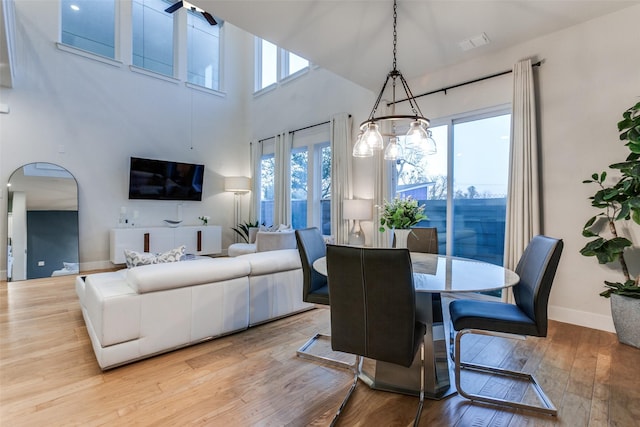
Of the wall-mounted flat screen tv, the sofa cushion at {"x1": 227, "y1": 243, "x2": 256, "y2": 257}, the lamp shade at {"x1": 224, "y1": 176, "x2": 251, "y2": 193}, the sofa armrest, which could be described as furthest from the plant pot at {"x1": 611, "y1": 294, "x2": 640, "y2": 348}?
the wall-mounted flat screen tv

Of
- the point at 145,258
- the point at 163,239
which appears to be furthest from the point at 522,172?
the point at 163,239

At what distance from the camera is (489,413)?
171 centimetres

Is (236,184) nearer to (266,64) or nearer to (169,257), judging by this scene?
(266,64)

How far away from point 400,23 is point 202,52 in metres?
5.63

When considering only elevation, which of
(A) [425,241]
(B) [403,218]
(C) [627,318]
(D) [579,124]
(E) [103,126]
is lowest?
(C) [627,318]

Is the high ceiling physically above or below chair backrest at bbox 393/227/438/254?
above

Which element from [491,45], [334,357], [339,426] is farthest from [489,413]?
[491,45]

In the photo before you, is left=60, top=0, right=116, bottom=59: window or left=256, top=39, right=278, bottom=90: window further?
left=256, top=39, right=278, bottom=90: window

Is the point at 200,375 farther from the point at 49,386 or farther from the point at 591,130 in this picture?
the point at 591,130

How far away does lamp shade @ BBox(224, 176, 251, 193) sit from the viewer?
276 inches

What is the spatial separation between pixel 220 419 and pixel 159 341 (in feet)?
3.09

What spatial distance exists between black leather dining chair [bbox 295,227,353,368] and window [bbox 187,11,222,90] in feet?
19.6

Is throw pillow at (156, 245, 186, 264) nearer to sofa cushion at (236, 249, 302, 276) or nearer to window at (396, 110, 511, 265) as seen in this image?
sofa cushion at (236, 249, 302, 276)

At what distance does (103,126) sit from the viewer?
5.70 m
